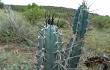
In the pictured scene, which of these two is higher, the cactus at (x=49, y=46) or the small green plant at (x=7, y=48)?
the cactus at (x=49, y=46)

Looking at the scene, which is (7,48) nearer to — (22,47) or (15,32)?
(22,47)

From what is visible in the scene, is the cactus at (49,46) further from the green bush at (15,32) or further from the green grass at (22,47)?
the green bush at (15,32)

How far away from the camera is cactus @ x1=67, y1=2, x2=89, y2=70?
434 cm

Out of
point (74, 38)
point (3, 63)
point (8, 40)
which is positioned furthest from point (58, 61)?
point (8, 40)

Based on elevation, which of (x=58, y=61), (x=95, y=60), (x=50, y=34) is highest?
(x=50, y=34)

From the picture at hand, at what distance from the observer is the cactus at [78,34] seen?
4.34 m

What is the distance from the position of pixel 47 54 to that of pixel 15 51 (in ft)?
12.4

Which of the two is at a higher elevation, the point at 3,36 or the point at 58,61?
the point at 58,61

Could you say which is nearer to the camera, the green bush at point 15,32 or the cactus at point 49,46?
the cactus at point 49,46

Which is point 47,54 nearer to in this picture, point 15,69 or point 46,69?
point 46,69

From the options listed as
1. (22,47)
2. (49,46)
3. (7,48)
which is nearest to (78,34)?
(49,46)

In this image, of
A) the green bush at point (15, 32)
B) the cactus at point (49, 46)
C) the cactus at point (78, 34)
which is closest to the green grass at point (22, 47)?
the green bush at point (15, 32)

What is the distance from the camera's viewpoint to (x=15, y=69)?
5.59 m

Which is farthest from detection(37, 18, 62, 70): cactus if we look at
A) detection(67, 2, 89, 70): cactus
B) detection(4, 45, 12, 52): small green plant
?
detection(4, 45, 12, 52): small green plant
